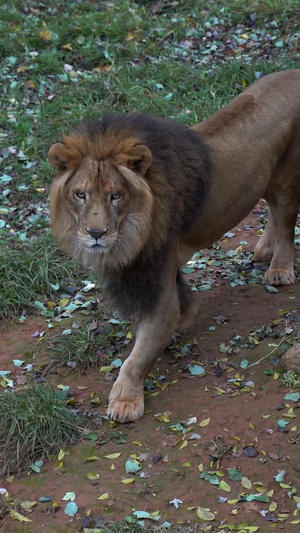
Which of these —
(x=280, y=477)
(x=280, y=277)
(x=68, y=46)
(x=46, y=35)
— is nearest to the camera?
(x=280, y=477)

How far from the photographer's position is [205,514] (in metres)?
4.53

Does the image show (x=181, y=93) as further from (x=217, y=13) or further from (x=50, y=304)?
(x=50, y=304)

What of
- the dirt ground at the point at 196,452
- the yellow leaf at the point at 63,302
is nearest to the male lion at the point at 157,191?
the dirt ground at the point at 196,452

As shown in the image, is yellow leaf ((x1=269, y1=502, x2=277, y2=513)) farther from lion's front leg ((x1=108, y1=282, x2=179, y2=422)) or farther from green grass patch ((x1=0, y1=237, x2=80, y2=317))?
green grass patch ((x1=0, y1=237, x2=80, y2=317))

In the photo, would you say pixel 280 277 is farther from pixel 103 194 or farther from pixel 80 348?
pixel 103 194

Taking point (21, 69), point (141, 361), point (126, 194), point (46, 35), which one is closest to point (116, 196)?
point (126, 194)

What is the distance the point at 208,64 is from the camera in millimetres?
9836

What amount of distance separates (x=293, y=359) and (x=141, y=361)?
91cm

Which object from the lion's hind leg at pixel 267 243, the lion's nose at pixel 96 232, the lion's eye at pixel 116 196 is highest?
the lion's eye at pixel 116 196

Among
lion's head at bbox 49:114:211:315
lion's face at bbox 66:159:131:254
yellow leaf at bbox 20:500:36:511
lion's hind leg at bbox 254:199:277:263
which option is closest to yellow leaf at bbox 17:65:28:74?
lion's hind leg at bbox 254:199:277:263

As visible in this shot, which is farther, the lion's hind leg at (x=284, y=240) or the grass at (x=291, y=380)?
the lion's hind leg at (x=284, y=240)

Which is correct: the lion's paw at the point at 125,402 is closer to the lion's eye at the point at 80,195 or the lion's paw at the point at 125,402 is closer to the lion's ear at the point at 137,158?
the lion's eye at the point at 80,195

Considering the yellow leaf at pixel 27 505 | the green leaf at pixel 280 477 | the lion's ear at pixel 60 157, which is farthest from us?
the lion's ear at pixel 60 157

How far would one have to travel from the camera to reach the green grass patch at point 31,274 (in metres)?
6.75
